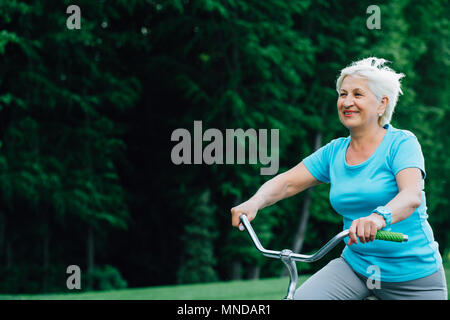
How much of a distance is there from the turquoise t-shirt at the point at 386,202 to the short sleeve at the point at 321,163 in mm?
220

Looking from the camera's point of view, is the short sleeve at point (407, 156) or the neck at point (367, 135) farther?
the neck at point (367, 135)

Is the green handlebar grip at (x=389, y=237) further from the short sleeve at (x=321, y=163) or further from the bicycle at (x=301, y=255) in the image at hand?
the short sleeve at (x=321, y=163)

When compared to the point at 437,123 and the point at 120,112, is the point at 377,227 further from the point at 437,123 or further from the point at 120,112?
the point at 437,123

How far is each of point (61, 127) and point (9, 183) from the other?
221 cm

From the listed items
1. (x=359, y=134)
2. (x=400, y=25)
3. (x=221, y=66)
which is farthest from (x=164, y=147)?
(x=359, y=134)

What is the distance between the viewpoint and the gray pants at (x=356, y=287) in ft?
9.77

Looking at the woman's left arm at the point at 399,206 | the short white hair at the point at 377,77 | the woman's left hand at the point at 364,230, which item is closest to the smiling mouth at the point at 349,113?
the short white hair at the point at 377,77

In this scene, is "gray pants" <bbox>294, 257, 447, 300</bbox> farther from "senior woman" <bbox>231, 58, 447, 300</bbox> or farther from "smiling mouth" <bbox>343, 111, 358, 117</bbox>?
"smiling mouth" <bbox>343, 111, 358, 117</bbox>
